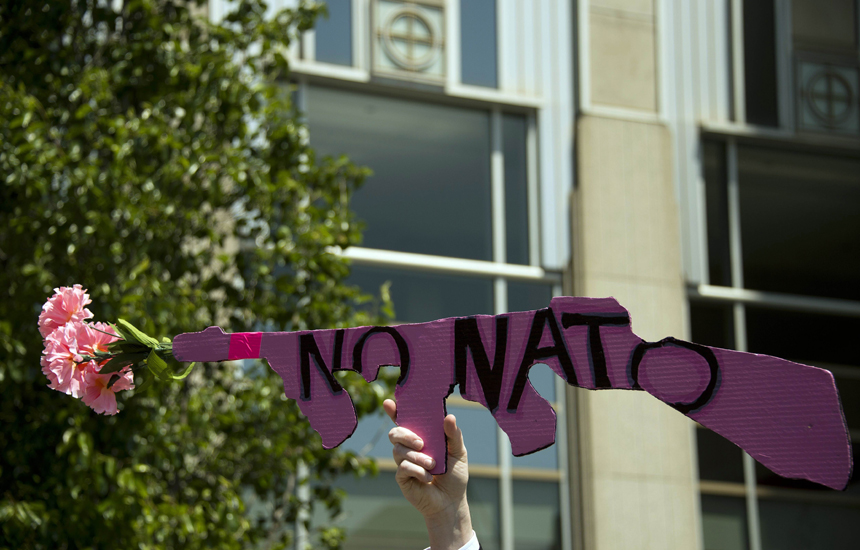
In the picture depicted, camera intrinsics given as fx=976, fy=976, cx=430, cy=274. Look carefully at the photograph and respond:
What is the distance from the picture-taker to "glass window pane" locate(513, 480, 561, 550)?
313 inches

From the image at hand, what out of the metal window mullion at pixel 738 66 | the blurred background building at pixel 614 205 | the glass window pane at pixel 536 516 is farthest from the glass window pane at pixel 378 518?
the metal window mullion at pixel 738 66

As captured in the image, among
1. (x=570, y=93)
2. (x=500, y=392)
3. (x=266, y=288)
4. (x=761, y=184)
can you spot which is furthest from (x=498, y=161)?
(x=500, y=392)

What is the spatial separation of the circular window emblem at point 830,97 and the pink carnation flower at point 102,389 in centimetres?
848

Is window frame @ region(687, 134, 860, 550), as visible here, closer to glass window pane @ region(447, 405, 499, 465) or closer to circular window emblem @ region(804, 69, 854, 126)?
circular window emblem @ region(804, 69, 854, 126)

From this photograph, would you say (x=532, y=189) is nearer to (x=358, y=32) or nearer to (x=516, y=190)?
(x=516, y=190)

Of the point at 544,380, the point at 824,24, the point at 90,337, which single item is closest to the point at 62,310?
Answer: the point at 90,337

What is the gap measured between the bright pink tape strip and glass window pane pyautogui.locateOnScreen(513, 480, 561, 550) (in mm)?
6270

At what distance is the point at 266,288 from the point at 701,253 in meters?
4.71

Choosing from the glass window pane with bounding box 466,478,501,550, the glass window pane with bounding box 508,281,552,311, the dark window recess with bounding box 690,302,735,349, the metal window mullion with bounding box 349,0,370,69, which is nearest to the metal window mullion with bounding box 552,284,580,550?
the glass window pane with bounding box 508,281,552,311

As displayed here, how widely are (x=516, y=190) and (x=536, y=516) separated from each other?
280cm

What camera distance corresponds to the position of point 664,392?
1.81 meters

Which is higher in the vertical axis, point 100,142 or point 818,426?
point 100,142

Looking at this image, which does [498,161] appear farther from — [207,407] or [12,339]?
[12,339]

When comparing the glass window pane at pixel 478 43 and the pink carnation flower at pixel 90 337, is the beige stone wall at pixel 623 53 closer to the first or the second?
the glass window pane at pixel 478 43
